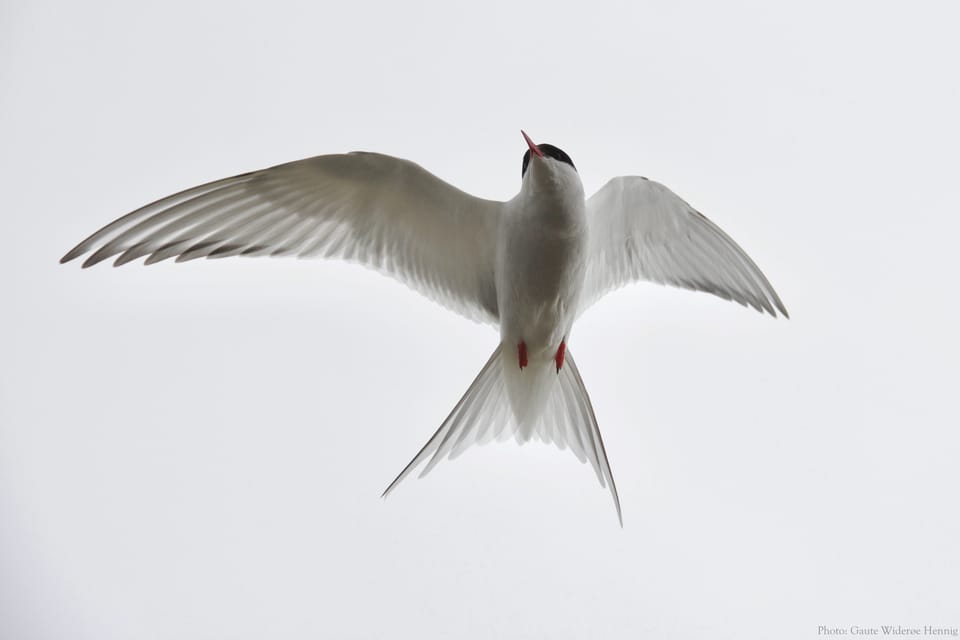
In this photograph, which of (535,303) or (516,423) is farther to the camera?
(516,423)

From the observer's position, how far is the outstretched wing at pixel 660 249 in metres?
2.21

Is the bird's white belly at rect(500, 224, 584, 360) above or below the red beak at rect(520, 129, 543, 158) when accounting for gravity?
below

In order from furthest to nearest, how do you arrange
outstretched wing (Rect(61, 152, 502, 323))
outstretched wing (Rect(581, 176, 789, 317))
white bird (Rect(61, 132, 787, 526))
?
outstretched wing (Rect(581, 176, 789, 317)) < white bird (Rect(61, 132, 787, 526)) < outstretched wing (Rect(61, 152, 502, 323))

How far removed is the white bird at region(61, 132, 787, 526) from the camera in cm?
206

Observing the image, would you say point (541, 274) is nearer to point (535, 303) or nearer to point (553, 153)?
point (535, 303)

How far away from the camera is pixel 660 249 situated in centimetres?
235

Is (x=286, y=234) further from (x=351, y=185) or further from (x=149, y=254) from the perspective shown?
(x=149, y=254)

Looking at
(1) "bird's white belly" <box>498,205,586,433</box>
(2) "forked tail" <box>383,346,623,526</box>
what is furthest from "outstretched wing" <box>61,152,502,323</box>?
(2) "forked tail" <box>383,346,623,526</box>

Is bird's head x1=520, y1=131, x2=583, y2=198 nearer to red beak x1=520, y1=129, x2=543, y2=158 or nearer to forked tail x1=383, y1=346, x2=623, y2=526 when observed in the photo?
red beak x1=520, y1=129, x2=543, y2=158

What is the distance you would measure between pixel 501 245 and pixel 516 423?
495 millimetres

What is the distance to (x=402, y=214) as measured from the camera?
2277mm

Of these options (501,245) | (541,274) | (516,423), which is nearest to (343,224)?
(501,245)

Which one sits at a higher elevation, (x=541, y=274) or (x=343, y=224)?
(x=343, y=224)

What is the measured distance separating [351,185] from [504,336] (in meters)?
0.58
